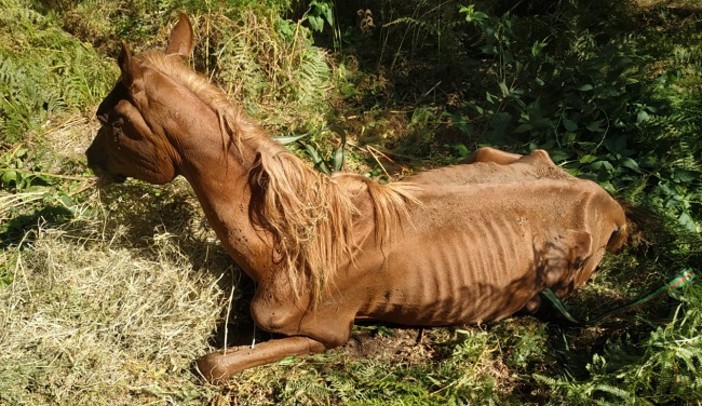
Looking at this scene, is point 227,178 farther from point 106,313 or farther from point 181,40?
point 106,313

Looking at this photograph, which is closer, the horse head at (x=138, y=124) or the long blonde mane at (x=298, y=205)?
the horse head at (x=138, y=124)

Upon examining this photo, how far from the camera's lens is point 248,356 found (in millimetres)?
3678

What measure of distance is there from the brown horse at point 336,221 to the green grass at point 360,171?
0.24 meters

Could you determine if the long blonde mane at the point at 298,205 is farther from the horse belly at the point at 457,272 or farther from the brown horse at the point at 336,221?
the horse belly at the point at 457,272

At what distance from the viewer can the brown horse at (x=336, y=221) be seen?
3.38 metres

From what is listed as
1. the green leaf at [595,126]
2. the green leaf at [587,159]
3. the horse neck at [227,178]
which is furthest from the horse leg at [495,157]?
the horse neck at [227,178]

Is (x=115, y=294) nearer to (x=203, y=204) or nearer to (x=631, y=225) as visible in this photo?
(x=203, y=204)

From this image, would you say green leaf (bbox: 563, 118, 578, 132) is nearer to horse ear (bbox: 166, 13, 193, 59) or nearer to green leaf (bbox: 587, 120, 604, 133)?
green leaf (bbox: 587, 120, 604, 133)

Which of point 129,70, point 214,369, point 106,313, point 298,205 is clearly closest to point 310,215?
point 298,205

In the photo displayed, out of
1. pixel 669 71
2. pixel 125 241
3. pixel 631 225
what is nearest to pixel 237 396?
pixel 125 241

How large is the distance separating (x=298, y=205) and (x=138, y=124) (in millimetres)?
879

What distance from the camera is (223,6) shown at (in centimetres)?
562

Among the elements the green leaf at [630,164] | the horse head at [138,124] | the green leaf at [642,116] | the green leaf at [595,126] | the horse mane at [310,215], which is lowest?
the green leaf at [630,164]

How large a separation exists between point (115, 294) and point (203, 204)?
86 cm
